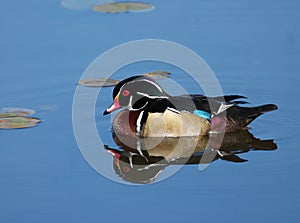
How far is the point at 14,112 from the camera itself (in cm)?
957

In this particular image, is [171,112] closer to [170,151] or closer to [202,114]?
[202,114]

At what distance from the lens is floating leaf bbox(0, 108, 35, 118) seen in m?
9.50

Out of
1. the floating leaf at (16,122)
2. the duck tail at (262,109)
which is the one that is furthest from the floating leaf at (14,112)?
the duck tail at (262,109)

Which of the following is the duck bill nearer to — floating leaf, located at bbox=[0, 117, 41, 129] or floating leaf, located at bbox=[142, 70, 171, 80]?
floating leaf, located at bbox=[0, 117, 41, 129]

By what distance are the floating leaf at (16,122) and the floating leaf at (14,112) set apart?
8 cm

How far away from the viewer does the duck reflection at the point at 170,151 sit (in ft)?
27.9

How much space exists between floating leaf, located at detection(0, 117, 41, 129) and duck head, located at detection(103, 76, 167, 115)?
80cm

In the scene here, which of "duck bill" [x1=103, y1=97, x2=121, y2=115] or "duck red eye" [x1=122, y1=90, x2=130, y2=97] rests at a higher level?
"duck red eye" [x1=122, y1=90, x2=130, y2=97]

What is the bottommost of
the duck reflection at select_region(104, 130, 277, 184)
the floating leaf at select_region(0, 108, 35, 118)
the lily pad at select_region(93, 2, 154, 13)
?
the duck reflection at select_region(104, 130, 277, 184)

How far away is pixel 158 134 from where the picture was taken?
370 inches

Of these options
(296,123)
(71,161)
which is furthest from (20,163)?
(296,123)

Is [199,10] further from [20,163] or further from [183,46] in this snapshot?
[20,163]

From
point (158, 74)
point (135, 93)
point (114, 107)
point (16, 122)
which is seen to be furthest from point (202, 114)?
point (16, 122)

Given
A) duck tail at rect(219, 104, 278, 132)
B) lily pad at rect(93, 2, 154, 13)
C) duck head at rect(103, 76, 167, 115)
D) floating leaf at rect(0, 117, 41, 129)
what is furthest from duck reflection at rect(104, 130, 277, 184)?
lily pad at rect(93, 2, 154, 13)
